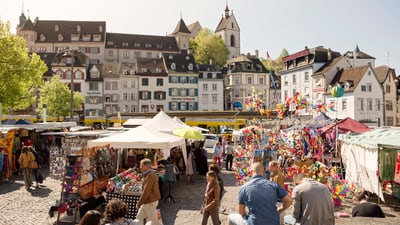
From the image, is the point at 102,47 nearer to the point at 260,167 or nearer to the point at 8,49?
the point at 8,49

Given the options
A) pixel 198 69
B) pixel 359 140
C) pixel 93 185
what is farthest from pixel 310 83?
pixel 93 185

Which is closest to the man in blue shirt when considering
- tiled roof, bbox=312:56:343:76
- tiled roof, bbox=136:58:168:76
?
tiled roof, bbox=312:56:343:76

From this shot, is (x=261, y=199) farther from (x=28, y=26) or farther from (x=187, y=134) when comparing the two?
(x=28, y=26)

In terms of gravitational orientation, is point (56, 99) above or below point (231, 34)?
below

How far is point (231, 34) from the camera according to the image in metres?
104

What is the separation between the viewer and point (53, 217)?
10.2 meters

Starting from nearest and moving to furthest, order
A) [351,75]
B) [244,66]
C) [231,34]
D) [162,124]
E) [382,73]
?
[162,124] → [351,75] → [382,73] → [244,66] → [231,34]

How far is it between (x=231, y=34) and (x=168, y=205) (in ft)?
313

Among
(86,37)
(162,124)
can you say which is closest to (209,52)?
(86,37)

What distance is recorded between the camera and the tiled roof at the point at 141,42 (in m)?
85.2

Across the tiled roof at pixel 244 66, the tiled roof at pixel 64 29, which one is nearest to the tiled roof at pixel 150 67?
the tiled roof at pixel 244 66

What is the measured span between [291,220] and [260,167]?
2.32 meters

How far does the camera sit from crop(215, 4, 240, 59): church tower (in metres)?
103

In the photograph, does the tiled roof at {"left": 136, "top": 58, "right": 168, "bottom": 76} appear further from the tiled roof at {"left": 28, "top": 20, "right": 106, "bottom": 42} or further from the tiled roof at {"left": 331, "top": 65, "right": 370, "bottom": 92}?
the tiled roof at {"left": 331, "top": 65, "right": 370, "bottom": 92}
